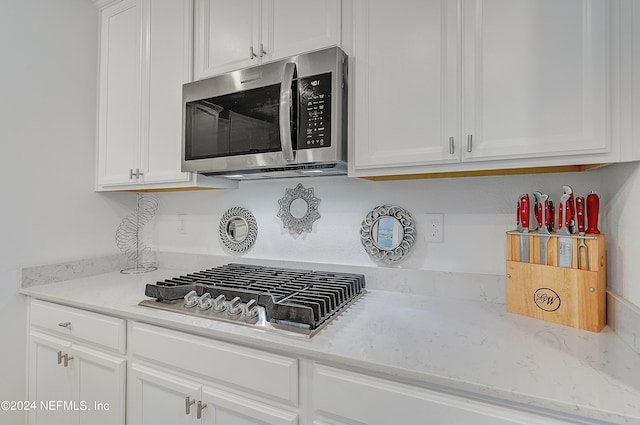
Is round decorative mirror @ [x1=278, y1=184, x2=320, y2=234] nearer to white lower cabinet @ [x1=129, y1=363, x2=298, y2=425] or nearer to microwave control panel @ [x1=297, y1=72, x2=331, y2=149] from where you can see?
microwave control panel @ [x1=297, y1=72, x2=331, y2=149]

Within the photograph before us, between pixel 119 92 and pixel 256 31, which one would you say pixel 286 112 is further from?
pixel 119 92

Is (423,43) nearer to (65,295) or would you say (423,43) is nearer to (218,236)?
(218,236)

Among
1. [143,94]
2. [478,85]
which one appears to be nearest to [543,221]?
[478,85]

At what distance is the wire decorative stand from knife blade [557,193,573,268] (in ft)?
7.23

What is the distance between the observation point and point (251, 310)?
1170 mm

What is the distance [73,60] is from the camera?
1.93 meters

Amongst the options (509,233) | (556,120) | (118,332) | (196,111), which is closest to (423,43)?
(556,120)

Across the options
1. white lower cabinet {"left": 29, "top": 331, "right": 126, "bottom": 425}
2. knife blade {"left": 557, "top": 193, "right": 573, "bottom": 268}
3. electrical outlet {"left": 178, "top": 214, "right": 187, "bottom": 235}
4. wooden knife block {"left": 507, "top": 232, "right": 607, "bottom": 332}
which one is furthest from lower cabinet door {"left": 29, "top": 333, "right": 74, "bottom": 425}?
knife blade {"left": 557, "top": 193, "right": 573, "bottom": 268}

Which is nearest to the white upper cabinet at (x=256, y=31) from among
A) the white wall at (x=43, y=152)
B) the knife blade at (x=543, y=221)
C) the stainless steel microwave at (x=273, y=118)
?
the stainless steel microwave at (x=273, y=118)

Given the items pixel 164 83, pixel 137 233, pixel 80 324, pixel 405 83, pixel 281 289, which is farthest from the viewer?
pixel 137 233

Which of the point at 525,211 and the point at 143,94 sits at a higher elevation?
the point at 143,94

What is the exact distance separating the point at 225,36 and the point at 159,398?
158 cm

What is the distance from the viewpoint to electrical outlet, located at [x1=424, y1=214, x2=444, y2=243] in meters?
1.45

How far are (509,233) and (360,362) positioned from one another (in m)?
0.75
